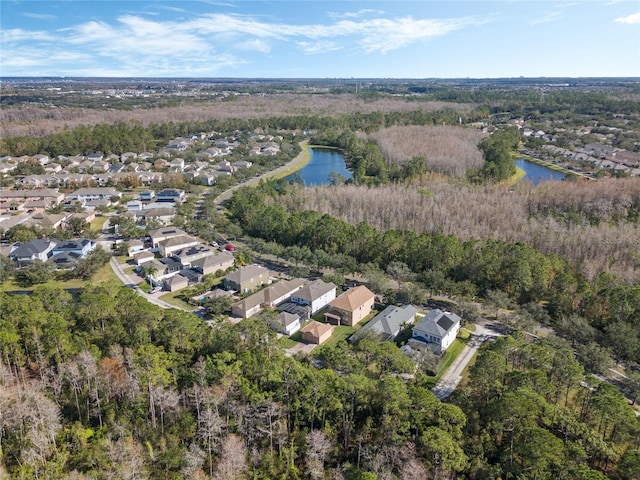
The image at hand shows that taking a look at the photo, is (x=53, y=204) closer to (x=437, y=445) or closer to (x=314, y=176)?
(x=314, y=176)

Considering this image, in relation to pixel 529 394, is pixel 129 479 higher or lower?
lower

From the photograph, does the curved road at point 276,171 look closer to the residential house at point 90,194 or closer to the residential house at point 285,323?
the residential house at point 90,194

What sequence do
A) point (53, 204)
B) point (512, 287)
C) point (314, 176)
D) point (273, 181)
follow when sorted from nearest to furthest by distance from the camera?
point (512, 287)
point (53, 204)
point (273, 181)
point (314, 176)

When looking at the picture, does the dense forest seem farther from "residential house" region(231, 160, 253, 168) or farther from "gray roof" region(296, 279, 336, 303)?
"residential house" region(231, 160, 253, 168)

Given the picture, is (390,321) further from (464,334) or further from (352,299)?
(464,334)

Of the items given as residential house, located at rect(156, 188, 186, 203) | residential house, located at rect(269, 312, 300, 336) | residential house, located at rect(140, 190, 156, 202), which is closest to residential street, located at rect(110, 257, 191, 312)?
residential house, located at rect(269, 312, 300, 336)

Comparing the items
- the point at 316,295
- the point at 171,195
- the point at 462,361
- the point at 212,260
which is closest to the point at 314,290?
the point at 316,295

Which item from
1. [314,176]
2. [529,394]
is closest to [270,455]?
[529,394]
